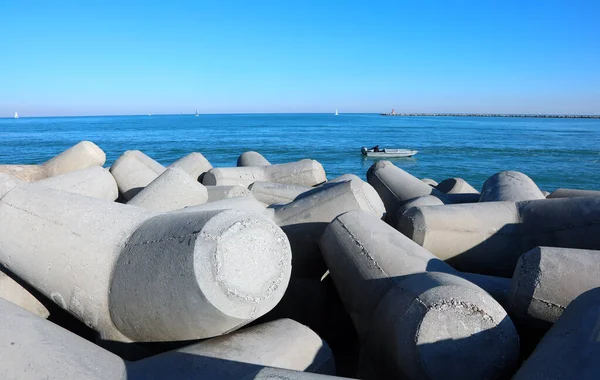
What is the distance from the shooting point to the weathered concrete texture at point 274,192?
531 cm

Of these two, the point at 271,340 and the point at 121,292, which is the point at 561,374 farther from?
the point at 121,292

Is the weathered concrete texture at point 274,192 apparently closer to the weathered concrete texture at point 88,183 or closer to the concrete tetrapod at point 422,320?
the weathered concrete texture at point 88,183

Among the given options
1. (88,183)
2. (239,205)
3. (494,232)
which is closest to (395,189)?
(494,232)

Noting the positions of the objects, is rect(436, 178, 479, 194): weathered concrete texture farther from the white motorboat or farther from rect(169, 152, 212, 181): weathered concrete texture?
the white motorboat

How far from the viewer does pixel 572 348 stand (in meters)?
1.53

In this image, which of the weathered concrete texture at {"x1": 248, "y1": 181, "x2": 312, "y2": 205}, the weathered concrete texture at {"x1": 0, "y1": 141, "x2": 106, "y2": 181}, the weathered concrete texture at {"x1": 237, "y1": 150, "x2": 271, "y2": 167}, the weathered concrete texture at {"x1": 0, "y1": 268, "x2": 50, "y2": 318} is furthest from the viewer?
the weathered concrete texture at {"x1": 237, "y1": 150, "x2": 271, "y2": 167}

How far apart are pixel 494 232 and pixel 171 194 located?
2699mm

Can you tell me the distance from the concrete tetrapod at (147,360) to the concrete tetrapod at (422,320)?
35cm

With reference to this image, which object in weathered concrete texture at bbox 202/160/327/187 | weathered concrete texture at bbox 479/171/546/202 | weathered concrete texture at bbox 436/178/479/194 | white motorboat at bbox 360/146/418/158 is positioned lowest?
white motorboat at bbox 360/146/418/158

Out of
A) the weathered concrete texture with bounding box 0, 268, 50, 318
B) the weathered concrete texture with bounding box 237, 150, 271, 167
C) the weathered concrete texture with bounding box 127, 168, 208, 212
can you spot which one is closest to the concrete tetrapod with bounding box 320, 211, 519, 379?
the weathered concrete texture with bounding box 127, 168, 208, 212

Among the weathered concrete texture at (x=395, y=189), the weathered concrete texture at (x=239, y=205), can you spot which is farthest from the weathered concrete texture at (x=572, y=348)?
the weathered concrete texture at (x=395, y=189)

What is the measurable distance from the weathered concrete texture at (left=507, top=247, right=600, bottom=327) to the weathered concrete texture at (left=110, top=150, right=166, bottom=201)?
407cm

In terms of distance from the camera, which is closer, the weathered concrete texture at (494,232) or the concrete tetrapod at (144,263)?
the concrete tetrapod at (144,263)

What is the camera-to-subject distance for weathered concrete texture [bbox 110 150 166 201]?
16.6ft
